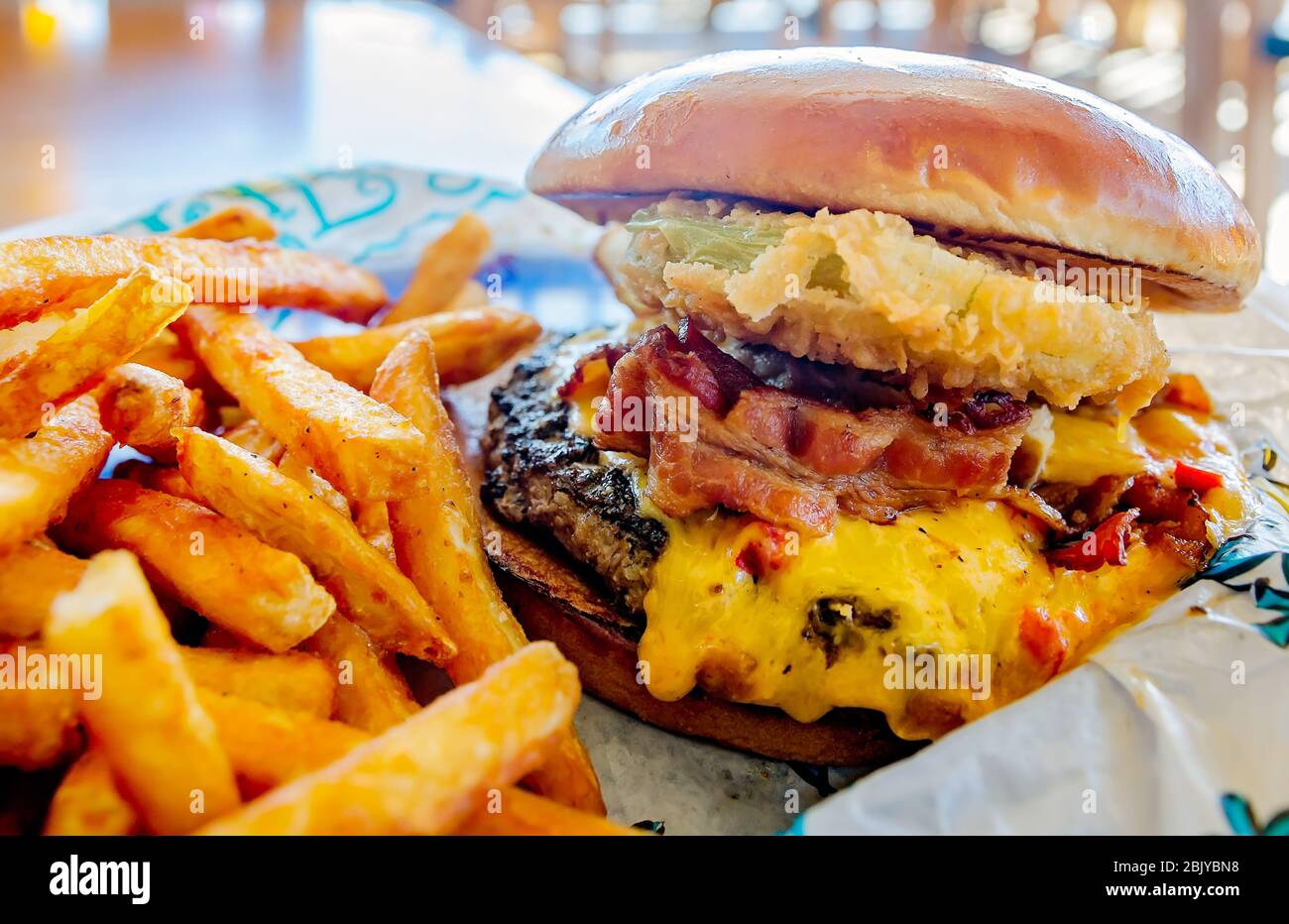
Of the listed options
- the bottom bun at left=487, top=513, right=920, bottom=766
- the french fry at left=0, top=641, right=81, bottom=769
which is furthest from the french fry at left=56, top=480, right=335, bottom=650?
the bottom bun at left=487, top=513, right=920, bottom=766

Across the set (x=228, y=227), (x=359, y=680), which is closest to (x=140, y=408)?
(x=359, y=680)

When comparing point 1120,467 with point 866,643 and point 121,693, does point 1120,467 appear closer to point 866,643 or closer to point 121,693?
point 866,643

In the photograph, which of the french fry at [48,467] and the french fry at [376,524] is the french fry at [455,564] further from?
the french fry at [48,467]

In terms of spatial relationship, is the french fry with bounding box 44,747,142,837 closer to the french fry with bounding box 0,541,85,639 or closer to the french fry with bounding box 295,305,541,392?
the french fry with bounding box 0,541,85,639

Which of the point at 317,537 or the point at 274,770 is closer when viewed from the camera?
the point at 274,770

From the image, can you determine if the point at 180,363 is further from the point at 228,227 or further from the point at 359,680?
the point at 359,680

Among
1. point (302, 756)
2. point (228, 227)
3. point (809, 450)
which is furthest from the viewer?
point (228, 227)
